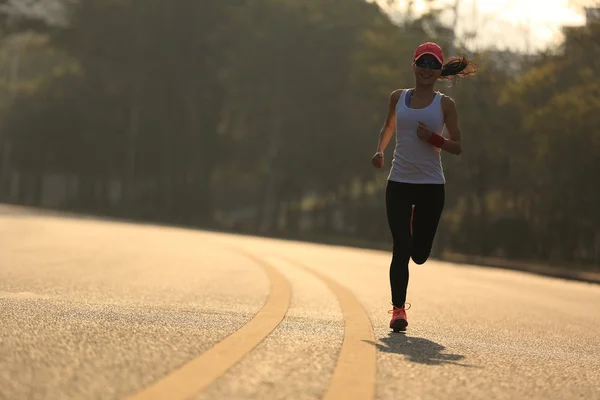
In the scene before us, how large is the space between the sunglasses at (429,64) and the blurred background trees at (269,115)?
23973 millimetres

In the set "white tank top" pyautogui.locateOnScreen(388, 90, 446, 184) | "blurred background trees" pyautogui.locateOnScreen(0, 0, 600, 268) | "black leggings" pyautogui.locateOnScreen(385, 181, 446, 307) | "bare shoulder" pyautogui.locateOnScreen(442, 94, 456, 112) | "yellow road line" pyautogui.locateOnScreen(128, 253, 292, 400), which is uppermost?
"blurred background trees" pyautogui.locateOnScreen(0, 0, 600, 268)

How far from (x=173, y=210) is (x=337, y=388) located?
168ft

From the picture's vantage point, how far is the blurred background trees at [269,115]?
3319 cm

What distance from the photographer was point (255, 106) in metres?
51.9

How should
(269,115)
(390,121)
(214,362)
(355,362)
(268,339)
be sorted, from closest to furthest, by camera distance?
(214,362) < (355,362) < (268,339) < (390,121) < (269,115)

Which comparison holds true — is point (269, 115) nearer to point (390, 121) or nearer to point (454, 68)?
point (390, 121)

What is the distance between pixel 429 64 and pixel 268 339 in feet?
8.07

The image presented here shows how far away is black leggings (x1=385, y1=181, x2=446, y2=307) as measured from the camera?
7348 millimetres

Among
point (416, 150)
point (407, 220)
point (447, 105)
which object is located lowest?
point (407, 220)

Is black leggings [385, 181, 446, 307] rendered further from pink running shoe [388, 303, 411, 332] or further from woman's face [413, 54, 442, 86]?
woman's face [413, 54, 442, 86]

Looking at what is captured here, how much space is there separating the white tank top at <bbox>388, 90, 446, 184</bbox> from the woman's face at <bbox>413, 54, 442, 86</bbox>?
0.58ft

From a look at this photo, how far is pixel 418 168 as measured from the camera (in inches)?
291

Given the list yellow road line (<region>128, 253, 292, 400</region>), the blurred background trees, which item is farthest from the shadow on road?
the blurred background trees

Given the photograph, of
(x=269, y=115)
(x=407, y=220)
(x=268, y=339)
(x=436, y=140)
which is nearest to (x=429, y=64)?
(x=436, y=140)
